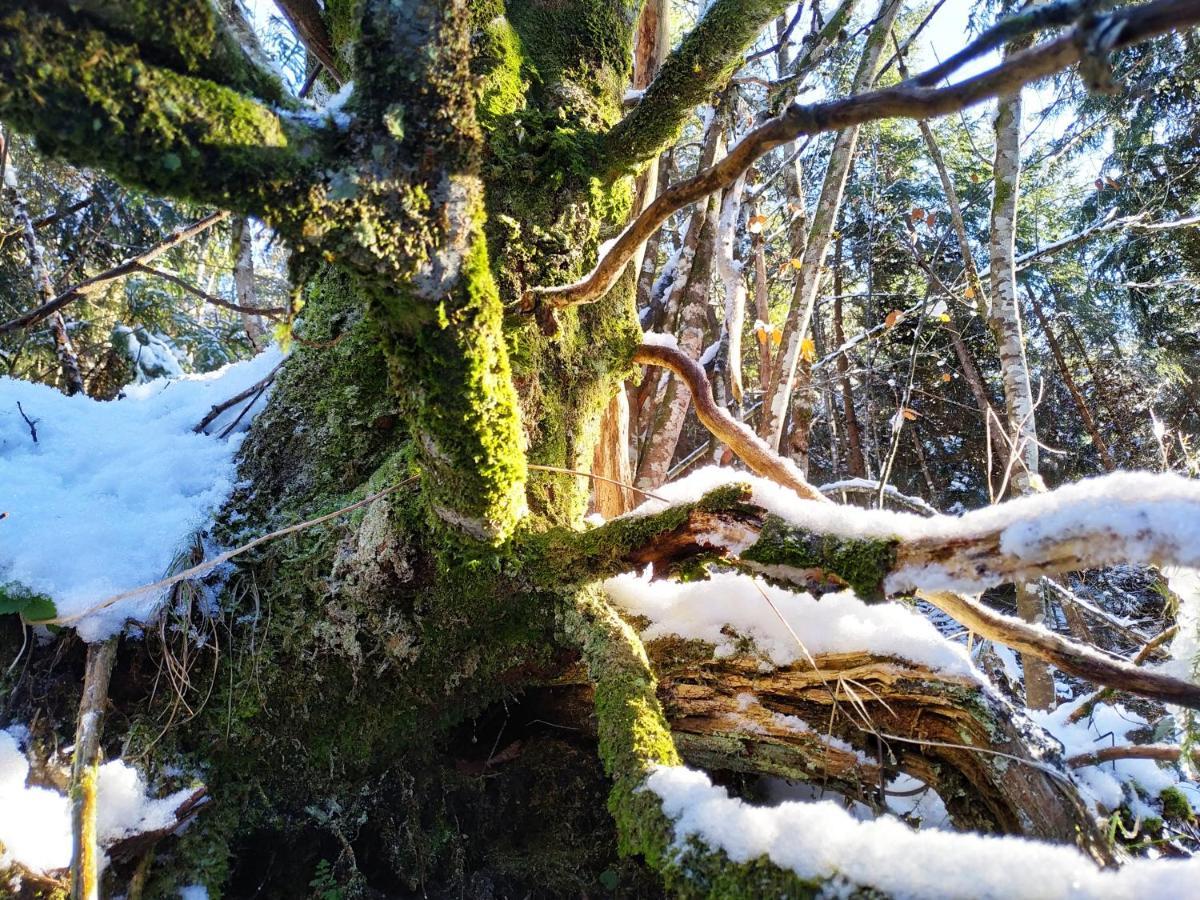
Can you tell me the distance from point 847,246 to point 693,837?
11957mm

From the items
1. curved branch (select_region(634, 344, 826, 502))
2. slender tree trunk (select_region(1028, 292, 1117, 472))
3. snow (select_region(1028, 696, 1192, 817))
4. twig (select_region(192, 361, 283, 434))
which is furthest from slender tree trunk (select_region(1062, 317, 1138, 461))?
twig (select_region(192, 361, 283, 434))

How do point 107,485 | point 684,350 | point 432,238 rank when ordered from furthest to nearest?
point 684,350, point 107,485, point 432,238

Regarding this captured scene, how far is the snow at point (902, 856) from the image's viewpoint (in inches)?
35.6

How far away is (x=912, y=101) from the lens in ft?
3.14

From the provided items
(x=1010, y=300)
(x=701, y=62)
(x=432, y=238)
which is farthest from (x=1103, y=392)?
(x=432, y=238)

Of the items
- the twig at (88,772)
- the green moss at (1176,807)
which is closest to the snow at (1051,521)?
the green moss at (1176,807)

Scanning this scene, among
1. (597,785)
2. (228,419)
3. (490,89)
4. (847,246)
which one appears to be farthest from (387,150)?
(847,246)

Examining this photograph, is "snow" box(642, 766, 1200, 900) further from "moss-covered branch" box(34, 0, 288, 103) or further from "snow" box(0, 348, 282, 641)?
"snow" box(0, 348, 282, 641)

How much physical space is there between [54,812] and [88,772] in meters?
0.17

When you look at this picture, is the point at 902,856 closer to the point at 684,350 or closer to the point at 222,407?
the point at 222,407

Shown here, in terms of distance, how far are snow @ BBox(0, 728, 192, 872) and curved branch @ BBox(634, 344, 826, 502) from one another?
6.39 ft

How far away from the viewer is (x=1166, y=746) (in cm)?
184

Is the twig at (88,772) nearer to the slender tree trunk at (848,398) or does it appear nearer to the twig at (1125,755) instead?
the twig at (1125,755)

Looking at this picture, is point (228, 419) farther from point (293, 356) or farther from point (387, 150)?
point (387, 150)
